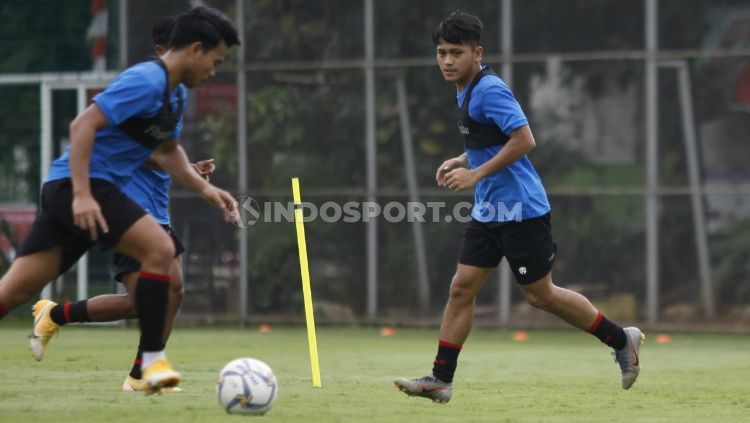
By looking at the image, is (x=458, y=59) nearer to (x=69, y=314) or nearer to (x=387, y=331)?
(x=69, y=314)

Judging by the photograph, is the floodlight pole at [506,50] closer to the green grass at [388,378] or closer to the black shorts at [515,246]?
the green grass at [388,378]

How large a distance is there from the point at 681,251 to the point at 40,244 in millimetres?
8893

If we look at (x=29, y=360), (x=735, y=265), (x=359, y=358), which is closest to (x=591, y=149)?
(x=735, y=265)

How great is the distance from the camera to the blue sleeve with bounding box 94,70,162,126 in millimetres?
6418

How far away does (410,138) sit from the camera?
14953mm

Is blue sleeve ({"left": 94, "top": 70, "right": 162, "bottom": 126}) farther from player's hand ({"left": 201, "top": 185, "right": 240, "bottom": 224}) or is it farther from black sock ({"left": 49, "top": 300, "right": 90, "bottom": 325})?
black sock ({"left": 49, "top": 300, "right": 90, "bottom": 325})

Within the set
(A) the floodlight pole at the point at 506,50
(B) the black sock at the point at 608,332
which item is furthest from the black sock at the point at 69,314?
(A) the floodlight pole at the point at 506,50

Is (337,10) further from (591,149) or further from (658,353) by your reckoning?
(658,353)

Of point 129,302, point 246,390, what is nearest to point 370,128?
point 129,302

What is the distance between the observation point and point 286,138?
1537 centimetres

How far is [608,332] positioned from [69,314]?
325 centimetres

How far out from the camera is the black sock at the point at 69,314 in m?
8.28

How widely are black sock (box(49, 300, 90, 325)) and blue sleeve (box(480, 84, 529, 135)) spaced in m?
2.77

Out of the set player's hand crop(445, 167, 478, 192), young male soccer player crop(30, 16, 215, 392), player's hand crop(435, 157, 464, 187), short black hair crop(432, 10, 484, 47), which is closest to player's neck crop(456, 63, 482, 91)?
short black hair crop(432, 10, 484, 47)
